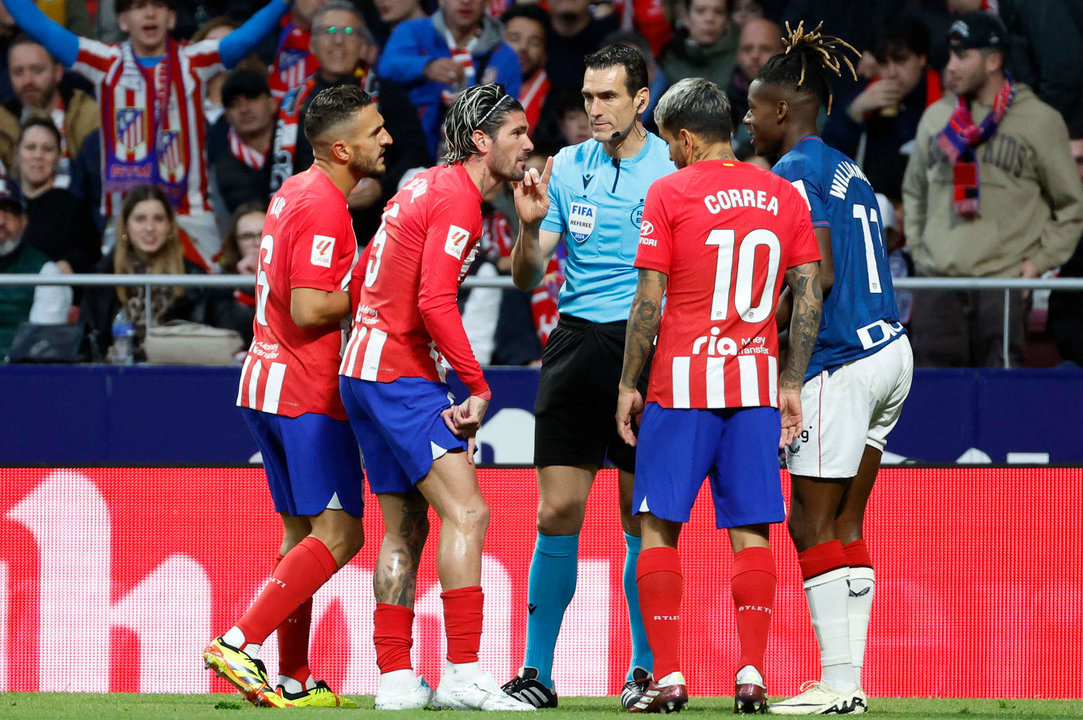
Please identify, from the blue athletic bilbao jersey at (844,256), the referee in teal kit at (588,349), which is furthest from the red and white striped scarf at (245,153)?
the blue athletic bilbao jersey at (844,256)

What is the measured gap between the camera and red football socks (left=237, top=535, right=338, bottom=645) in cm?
475

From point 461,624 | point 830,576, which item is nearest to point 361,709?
point 461,624

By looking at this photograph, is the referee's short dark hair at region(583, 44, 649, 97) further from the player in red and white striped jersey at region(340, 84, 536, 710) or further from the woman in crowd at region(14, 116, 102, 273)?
the woman in crowd at region(14, 116, 102, 273)

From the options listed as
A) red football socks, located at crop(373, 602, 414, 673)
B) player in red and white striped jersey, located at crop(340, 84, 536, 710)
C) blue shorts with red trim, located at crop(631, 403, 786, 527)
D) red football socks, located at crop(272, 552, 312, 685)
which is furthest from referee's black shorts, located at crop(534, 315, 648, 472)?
red football socks, located at crop(272, 552, 312, 685)

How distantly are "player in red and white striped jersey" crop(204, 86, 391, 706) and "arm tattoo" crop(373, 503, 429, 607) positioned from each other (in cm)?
18

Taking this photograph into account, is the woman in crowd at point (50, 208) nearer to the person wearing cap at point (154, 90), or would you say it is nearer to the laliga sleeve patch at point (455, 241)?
the person wearing cap at point (154, 90)

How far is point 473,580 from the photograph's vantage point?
15.3 ft

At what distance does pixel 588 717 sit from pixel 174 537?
7.94 feet

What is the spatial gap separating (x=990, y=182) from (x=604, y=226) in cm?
369

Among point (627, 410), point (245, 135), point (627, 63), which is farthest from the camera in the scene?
point (245, 135)

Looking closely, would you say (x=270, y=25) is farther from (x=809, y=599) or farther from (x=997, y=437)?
(x=809, y=599)

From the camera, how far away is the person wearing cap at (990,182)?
26.2 feet

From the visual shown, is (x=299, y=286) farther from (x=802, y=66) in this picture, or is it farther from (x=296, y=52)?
(x=296, y=52)

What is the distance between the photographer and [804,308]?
15.4 feet
